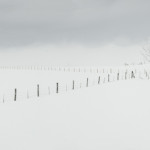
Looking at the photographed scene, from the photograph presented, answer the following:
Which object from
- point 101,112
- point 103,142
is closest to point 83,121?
point 101,112

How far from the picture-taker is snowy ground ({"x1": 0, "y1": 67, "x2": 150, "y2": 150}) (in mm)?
27734

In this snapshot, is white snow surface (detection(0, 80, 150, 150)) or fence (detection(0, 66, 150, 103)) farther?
fence (detection(0, 66, 150, 103))

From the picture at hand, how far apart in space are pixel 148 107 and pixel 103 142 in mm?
11179

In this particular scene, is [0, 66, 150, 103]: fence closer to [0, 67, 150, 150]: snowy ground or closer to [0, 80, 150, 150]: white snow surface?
[0, 67, 150, 150]: snowy ground

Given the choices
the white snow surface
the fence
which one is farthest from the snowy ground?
the fence

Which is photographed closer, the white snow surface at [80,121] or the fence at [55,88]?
the white snow surface at [80,121]

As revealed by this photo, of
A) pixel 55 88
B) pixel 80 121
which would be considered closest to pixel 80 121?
pixel 80 121

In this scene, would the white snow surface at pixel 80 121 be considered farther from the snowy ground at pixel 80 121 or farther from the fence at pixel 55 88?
the fence at pixel 55 88

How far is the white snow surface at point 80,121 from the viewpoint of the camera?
27.7 metres

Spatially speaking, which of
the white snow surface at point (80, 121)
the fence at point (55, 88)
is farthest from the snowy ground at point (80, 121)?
the fence at point (55, 88)

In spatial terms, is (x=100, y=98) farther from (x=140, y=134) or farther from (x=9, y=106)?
(x=140, y=134)

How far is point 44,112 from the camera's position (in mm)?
37375

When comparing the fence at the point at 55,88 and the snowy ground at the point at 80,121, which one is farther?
the fence at the point at 55,88

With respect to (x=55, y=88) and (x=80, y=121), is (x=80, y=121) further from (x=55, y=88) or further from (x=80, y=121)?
(x=55, y=88)
